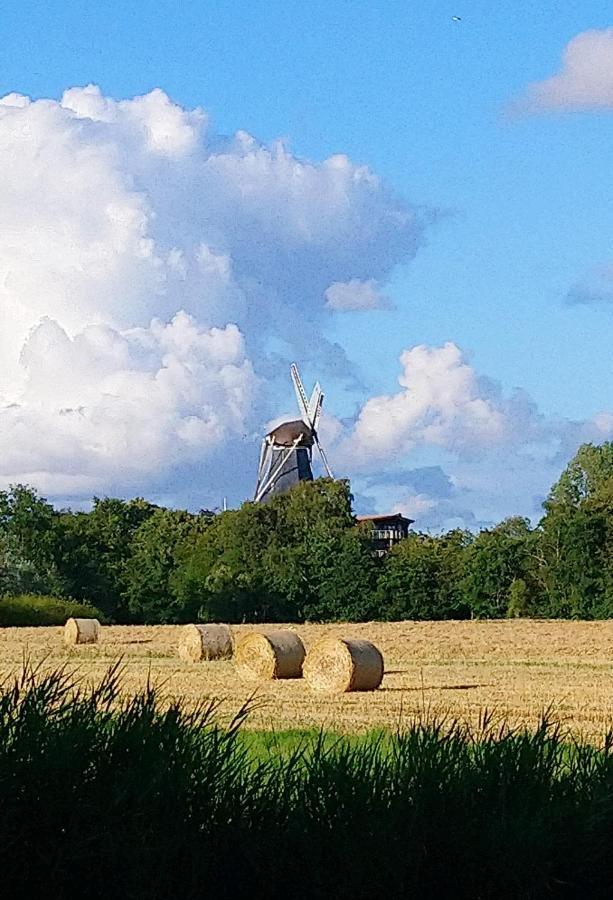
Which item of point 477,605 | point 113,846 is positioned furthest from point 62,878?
point 477,605

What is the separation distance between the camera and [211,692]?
20906 millimetres

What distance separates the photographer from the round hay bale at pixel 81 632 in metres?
37.4

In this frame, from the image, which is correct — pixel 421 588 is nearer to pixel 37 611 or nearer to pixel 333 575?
pixel 333 575

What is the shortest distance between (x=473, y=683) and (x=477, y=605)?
4197 cm

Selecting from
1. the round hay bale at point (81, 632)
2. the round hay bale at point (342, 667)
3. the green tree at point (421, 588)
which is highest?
the green tree at point (421, 588)

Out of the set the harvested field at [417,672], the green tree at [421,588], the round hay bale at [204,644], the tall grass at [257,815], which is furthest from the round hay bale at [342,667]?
the green tree at [421,588]

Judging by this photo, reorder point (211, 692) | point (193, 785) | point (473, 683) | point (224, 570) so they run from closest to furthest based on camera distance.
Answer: point (193, 785) < point (211, 692) < point (473, 683) < point (224, 570)

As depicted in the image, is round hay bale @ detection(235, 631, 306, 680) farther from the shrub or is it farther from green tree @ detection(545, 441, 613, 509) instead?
green tree @ detection(545, 441, 613, 509)

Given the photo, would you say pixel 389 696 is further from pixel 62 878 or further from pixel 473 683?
pixel 62 878

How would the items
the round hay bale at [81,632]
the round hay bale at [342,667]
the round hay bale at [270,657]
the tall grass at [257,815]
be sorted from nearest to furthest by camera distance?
the tall grass at [257,815] → the round hay bale at [342,667] → the round hay bale at [270,657] → the round hay bale at [81,632]

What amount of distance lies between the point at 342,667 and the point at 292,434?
8242 centimetres

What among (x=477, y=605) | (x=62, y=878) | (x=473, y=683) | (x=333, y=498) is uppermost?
(x=333, y=498)

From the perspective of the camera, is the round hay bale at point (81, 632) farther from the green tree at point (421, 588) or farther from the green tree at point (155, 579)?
the green tree at point (421, 588)

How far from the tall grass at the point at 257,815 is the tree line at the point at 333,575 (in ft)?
184
